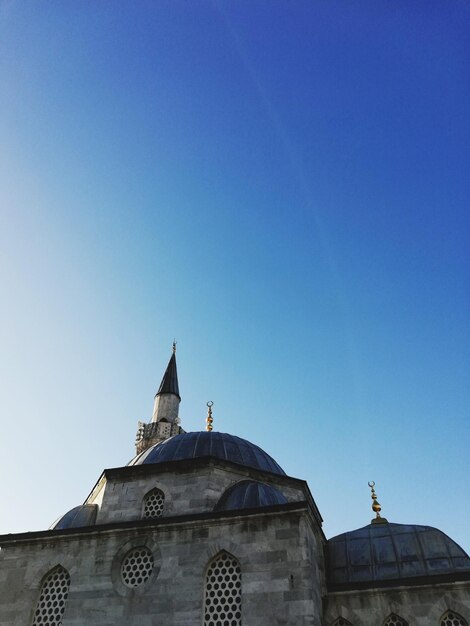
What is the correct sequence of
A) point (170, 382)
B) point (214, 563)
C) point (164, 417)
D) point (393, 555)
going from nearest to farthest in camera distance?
point (214, 563), point (393, 555), point (164, 417), point (170, 382)

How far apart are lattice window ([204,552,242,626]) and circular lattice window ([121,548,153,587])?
4.45 feet

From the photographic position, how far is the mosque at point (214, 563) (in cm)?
1037

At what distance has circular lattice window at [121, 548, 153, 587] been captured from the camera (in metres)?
11.2

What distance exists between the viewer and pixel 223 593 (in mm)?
10516

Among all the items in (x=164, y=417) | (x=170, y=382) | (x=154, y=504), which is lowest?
(x=154, y=504)

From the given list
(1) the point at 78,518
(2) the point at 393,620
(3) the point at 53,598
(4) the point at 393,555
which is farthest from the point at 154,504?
(2) the point at 393,620

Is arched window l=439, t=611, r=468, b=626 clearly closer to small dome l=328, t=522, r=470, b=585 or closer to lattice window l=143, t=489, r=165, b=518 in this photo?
small dome l=328, t=522, r=470, b=585

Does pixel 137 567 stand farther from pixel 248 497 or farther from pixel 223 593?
pixel 248 497

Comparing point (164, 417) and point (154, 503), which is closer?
point (154, 503)

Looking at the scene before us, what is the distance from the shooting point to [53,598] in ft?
38.0

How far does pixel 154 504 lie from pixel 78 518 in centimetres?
187

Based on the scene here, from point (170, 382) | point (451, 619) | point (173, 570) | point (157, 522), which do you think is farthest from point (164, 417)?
point (451, 619)

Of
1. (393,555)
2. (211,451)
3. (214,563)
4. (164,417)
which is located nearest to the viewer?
(214,563)

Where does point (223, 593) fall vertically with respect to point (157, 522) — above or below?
below
